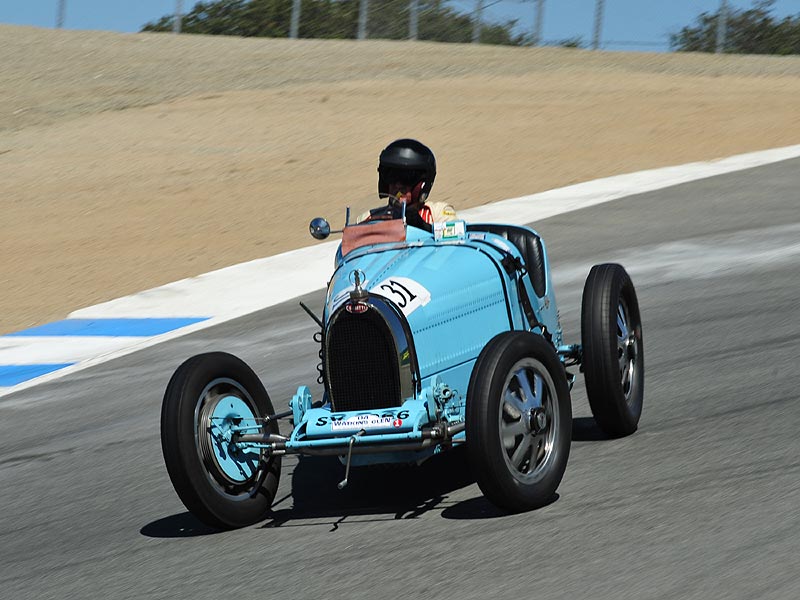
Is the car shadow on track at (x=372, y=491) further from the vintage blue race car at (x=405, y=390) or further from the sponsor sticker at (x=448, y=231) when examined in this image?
the sponsor sticker at (x=448, y=231)

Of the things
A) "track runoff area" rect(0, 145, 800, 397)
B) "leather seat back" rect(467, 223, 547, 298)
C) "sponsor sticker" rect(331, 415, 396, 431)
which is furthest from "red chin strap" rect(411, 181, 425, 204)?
"track runoff area" rect(0, 145, 800, 397)

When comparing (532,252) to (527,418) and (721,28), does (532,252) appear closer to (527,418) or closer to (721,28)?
(527,418)

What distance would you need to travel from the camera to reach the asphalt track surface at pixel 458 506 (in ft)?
17.1

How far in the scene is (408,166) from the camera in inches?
275

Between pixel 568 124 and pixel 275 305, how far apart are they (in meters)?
10.9

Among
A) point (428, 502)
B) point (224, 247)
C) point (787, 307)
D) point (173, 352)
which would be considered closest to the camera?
point (428, 502)

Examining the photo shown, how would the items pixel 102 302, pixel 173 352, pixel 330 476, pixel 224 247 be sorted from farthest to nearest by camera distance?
1. pixel 224 247
2. pixel 102 302
3. pixel 173 352
4. pixel 330 476

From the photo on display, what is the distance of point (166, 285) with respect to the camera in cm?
1406

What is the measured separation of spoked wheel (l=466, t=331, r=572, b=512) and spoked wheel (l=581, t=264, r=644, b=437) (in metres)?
0.78

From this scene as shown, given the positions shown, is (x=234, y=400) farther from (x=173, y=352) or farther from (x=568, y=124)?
(x=568, y=124)

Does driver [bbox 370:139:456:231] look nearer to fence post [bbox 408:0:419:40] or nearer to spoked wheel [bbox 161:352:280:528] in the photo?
spoked wheel [bbox 161:352:280:528]

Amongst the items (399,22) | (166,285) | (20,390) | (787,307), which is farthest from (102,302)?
(399,22)

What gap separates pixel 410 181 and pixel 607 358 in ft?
4.49

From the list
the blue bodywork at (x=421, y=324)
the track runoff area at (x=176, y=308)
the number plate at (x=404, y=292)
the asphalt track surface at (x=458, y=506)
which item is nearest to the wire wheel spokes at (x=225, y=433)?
the blue bodywork at (x=421, y=324)
